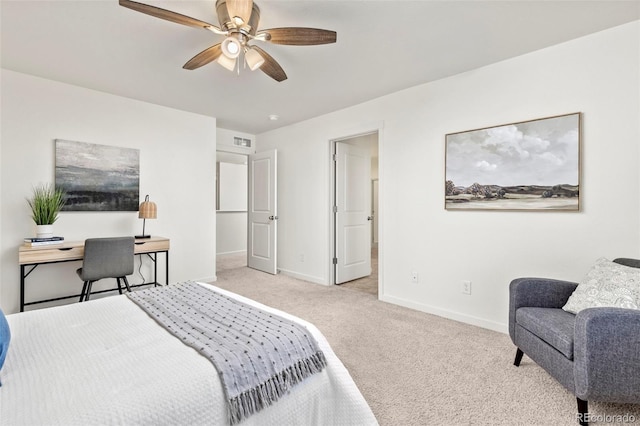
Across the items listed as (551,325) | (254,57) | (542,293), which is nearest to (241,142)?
(254,57)

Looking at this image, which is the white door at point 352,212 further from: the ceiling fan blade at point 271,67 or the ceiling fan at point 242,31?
the ceiling fan at point 242,31

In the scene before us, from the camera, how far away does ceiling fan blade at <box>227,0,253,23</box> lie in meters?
1.70

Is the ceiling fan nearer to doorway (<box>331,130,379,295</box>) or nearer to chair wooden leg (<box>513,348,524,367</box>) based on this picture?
doorway (<box>331,130,379,295</box>)

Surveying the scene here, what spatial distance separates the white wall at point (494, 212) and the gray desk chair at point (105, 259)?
7.75 feet

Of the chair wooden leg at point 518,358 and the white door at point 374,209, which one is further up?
the white door at point 374,209

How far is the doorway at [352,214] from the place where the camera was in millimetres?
4254

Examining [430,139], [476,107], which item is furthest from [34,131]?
[476,107]

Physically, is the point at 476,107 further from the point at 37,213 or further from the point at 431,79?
the point at 37,213

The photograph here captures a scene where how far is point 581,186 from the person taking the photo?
226 centimetres

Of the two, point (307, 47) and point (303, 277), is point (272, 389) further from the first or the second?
point (303, 277)

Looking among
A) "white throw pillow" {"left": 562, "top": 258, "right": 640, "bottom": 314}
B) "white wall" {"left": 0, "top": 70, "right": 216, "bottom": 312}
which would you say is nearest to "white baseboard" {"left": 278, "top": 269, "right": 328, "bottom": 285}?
"white wall" {"left": 0, "top": 70, "right": 216, "bottom": 312}

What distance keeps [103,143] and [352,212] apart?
3.30m

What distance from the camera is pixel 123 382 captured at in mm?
899

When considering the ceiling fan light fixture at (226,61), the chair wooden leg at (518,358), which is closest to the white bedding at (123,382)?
the chair wooden leg at (518,358)
